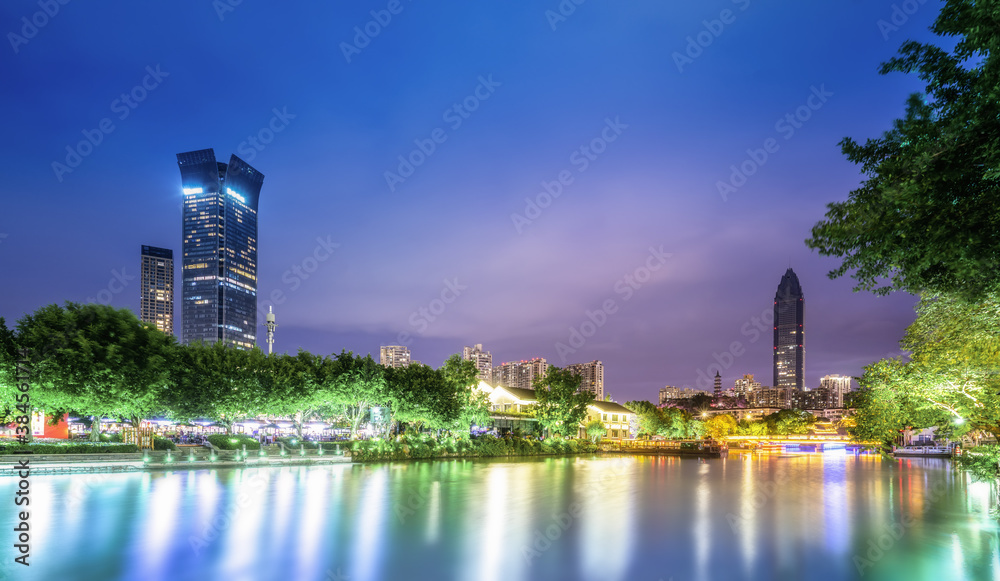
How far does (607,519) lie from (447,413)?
3321 cm

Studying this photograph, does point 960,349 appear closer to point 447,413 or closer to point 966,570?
point 966,570

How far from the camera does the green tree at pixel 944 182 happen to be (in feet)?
24.8

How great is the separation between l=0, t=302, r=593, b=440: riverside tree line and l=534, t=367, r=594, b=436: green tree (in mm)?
13307

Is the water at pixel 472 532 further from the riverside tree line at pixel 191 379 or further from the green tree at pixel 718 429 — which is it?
the green tree at pixel 718 429

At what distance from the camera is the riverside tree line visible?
106ft

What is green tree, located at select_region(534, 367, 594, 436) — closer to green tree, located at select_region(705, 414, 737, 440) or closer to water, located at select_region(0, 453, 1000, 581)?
water, located at select_region(0, 453, 1000, 581)

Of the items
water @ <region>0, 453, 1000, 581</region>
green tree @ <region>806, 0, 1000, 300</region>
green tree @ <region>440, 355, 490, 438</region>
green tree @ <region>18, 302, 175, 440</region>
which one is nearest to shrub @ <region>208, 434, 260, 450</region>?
green tree @ <region>18, 302, 175, 440</region>

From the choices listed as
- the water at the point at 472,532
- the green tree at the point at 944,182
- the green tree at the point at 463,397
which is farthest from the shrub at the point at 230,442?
the green tree at the point at 944,182

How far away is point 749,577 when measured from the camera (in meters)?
12.6

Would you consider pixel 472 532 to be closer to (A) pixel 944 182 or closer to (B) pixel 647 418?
(A) pixel 944 182

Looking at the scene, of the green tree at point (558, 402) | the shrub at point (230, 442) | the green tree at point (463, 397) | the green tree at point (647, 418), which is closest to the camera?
the shrub at point (230, 442)

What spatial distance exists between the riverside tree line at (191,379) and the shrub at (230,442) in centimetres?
183

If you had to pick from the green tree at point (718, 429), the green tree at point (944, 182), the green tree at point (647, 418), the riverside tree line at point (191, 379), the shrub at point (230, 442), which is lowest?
the green tree at point (718, 429)

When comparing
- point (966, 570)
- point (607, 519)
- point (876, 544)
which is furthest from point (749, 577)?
point (607, 519)
